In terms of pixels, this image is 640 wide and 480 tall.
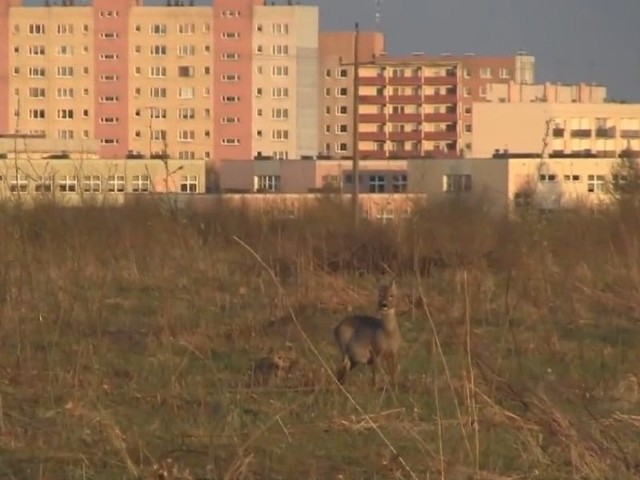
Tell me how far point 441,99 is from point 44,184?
10441 cm

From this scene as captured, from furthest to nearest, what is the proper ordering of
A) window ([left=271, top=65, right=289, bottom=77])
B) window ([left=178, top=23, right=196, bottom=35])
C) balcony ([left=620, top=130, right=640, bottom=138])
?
window ([left=178, top=23, right=196, bottom=35]) < balcony ([left=620, top=130, right=640, bottom=138]) < window ([left=271, top=65, right=289, bottom=77])

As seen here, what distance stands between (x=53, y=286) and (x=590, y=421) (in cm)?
552

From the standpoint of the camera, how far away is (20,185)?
11898 mm

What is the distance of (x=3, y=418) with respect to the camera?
7609 millimetres

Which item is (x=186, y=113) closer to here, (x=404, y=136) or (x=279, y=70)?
(x=279, y=70)

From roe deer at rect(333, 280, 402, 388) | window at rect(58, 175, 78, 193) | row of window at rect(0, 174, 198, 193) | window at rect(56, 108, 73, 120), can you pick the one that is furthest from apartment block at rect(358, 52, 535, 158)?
roe deer at rect(333, 280, 402, 388)

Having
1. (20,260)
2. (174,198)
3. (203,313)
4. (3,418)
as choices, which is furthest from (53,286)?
(174,198)

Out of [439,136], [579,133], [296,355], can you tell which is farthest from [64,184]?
[439,136]

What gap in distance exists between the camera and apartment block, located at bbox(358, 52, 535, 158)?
114 m

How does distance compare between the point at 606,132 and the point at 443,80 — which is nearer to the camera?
the point at 606,132

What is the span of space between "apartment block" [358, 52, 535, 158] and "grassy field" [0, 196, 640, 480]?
9587 cm

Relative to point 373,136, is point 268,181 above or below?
below

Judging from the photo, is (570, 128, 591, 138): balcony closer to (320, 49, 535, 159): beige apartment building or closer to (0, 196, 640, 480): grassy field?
(320, 49, 535, 159): beige apartment building

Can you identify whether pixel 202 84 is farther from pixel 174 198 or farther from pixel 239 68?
pixel 174 198
